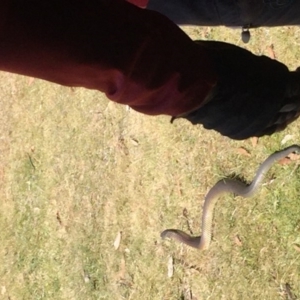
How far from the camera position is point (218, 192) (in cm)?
229

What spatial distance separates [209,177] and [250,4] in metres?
1.08

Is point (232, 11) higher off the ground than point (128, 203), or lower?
higher

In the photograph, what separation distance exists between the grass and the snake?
0.03 m

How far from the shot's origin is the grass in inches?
84.5

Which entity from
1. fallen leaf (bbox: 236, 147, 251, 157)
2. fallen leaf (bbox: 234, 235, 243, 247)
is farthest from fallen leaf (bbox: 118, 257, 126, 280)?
fallen leaf (bbox: 236, 147, 251, 157)

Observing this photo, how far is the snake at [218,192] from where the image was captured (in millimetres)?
2123

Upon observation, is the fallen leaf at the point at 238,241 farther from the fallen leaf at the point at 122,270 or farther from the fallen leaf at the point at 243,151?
the fallen leaf at the point at 122,270

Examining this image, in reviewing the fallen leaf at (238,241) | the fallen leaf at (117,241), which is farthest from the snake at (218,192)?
the fallen leaf at (117,241)

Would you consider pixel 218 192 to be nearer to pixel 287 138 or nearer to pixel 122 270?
pixel 287 138

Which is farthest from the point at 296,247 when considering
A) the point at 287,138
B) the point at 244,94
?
the point at 244,94

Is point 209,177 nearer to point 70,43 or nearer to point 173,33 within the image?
point 173,33

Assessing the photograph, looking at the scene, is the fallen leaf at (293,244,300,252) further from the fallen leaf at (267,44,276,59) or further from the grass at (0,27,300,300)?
the fallen leaf at (267,44,276,59)

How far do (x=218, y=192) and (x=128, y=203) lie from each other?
0.60m

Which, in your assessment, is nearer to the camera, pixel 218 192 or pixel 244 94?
pixel 244 94
